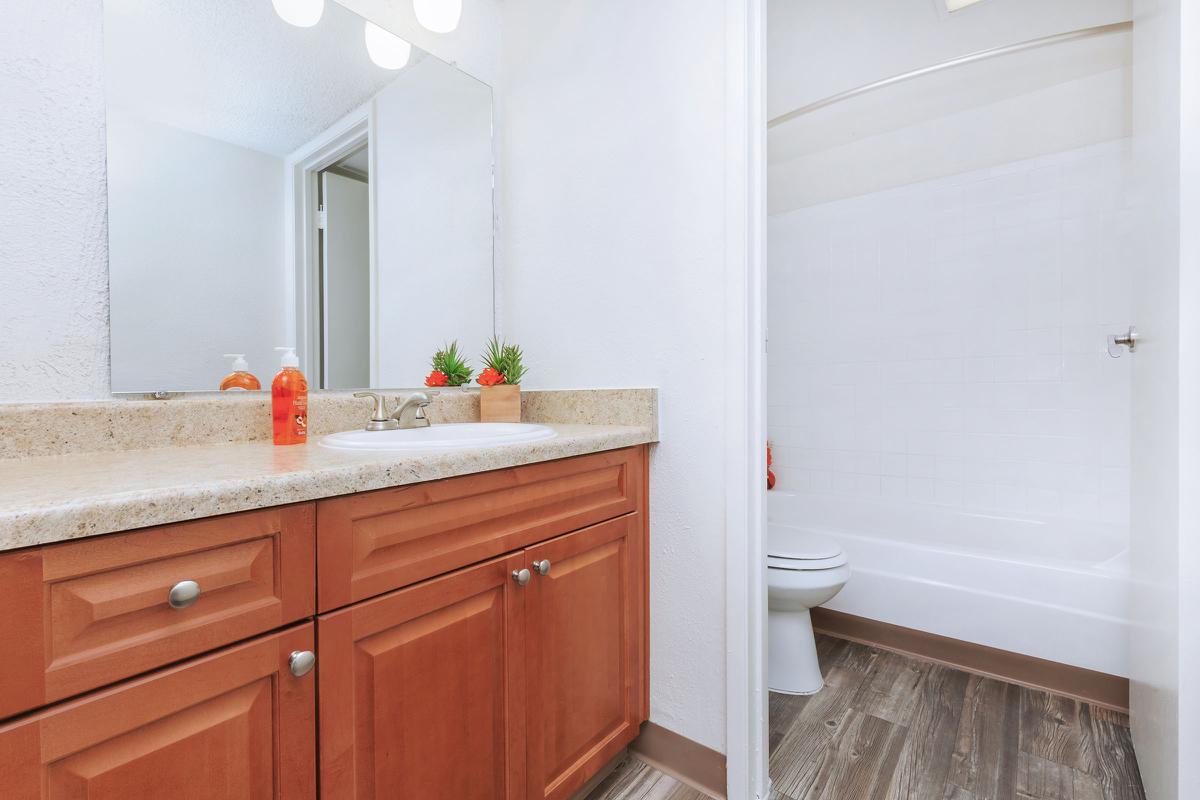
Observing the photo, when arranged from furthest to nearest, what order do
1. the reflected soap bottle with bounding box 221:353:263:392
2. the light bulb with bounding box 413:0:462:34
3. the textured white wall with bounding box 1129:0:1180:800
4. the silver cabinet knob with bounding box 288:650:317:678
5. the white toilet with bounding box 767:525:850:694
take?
the white toilet with bounding box 767:525:850:694 < the light bulb with bounding box 413:0:462:34 < the reflected soap bottle with bounding box 221:353:263:392 < the textured white wall with bounding box 1129:0:1180:800 < the silver cabinet knob with bounding box 288:650:317:678

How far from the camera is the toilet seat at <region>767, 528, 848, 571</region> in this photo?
5.81ft

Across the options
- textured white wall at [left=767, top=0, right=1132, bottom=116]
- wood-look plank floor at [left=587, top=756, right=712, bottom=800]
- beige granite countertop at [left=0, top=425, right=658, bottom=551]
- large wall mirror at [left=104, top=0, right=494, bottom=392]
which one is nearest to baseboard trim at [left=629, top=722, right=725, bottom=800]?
wood-look plank floor at [left=587, top=756, right=712, bottom=800]

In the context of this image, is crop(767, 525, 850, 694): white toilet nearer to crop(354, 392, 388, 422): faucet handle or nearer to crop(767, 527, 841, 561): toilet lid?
crop(767, 527, 841, 561): toilet lid

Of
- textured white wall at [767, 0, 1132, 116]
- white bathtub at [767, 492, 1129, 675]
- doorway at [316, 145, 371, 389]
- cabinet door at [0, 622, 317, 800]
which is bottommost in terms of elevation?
white bathtub at [767, 492, 1129, 675]

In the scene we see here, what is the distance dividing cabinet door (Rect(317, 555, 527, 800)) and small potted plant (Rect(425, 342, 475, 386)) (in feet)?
2.38

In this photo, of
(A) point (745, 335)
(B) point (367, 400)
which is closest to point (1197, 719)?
(A) point (745, 335)

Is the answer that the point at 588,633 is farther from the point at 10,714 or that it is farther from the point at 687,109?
the point at 687,109

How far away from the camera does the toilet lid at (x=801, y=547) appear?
5.87 ft


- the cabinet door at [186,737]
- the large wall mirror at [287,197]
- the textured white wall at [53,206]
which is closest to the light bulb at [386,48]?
the large wall mirror at [287,197]

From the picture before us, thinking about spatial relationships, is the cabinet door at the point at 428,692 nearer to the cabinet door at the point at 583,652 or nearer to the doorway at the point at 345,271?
the cabinet door at the point at 583,652

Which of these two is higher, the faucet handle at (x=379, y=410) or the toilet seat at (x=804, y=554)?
the faucet handle at (x=379, y=410)

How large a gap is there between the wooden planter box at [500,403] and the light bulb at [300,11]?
3.27ft

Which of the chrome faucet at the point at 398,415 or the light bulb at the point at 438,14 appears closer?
the chrome faucet at the point at 398,415

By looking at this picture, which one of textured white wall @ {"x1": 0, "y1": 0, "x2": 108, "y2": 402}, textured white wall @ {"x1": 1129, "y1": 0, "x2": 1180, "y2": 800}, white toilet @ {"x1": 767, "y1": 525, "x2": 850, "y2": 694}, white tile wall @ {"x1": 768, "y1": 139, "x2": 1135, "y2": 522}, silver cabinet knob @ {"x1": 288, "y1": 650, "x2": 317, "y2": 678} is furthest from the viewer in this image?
white tile wall @ {"x1": 768, "y1": 139, "x2": 1135, "y2": 522}
